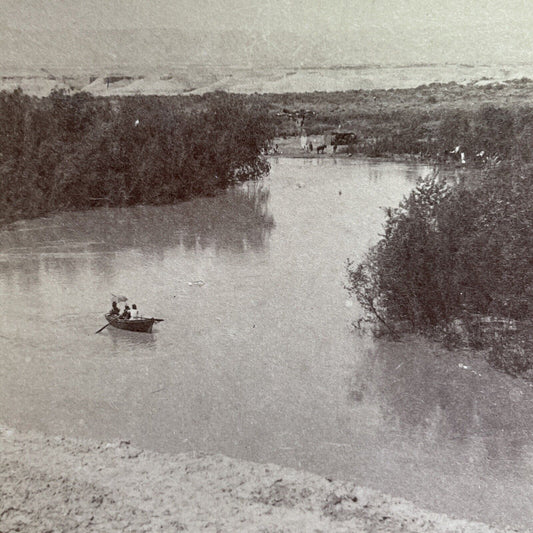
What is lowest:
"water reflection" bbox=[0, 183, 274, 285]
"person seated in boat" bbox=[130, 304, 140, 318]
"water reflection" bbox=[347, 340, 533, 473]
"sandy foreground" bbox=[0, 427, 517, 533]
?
"sandy foreground" bbox=[0, 427, 517, 533]

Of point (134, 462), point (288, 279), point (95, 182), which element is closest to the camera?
point (134, 462)

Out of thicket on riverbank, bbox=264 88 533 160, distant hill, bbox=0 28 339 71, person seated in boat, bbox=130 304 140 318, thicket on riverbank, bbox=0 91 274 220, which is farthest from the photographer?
person seated in boat, bbox=130 304 140 318

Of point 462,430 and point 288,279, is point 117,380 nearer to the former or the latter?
point 288,279

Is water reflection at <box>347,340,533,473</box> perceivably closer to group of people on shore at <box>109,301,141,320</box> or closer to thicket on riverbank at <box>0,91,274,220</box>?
group of people on shore at <box>109,301,141,320</box>

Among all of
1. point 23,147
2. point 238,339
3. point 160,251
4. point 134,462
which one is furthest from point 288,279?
point 23,147

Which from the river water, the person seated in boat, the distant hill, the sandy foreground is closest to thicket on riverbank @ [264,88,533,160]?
the river water

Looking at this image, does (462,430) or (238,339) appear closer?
(462,430)

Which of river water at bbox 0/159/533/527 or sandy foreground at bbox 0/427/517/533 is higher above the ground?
river water at bbox 0/159/533/527
